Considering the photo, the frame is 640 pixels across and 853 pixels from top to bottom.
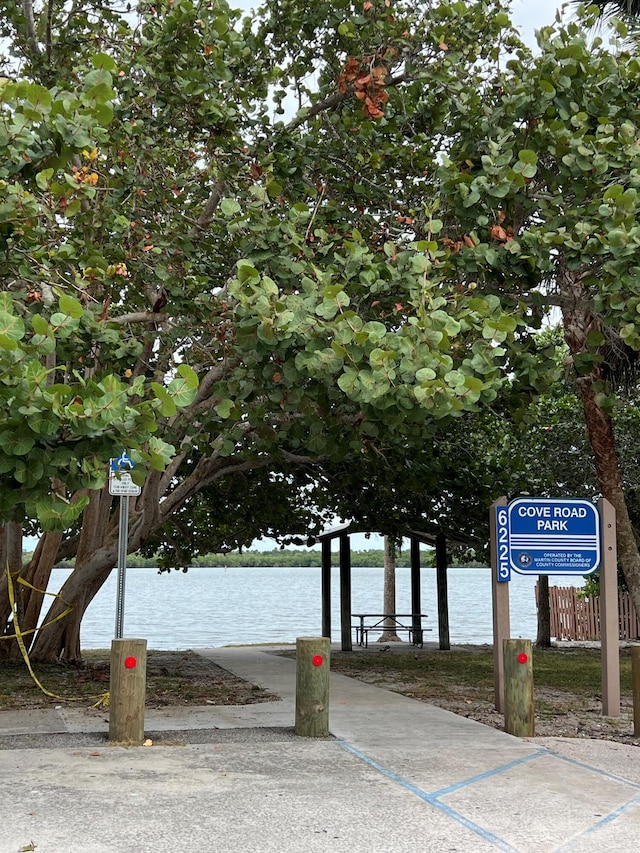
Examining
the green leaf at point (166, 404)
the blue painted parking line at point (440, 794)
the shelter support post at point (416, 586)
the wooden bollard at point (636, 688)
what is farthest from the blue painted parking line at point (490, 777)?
the shelter support post at point (416, 586)

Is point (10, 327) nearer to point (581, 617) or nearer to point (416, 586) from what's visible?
point (416, 586)

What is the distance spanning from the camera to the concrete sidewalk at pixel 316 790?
5043 millimetres

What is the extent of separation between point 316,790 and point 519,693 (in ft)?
9.32

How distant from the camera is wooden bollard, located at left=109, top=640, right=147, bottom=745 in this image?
7555 millimetres

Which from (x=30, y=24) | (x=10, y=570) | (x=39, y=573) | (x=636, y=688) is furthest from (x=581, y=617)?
(x=30, y=24)

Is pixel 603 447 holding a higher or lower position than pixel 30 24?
lower

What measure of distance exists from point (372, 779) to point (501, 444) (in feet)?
35.9

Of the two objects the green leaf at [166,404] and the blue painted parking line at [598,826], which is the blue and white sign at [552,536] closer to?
the blue painted parking line at [598,826]

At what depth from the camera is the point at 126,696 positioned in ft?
24.8

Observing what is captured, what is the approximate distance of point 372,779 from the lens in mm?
6387

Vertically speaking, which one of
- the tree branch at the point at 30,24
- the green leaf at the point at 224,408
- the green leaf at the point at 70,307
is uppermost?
the tree branch at the point at 30,24

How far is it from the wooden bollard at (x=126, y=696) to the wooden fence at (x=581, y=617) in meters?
19.3

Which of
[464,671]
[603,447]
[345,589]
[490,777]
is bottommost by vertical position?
[464,671]

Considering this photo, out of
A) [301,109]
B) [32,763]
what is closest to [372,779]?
[32,763]
